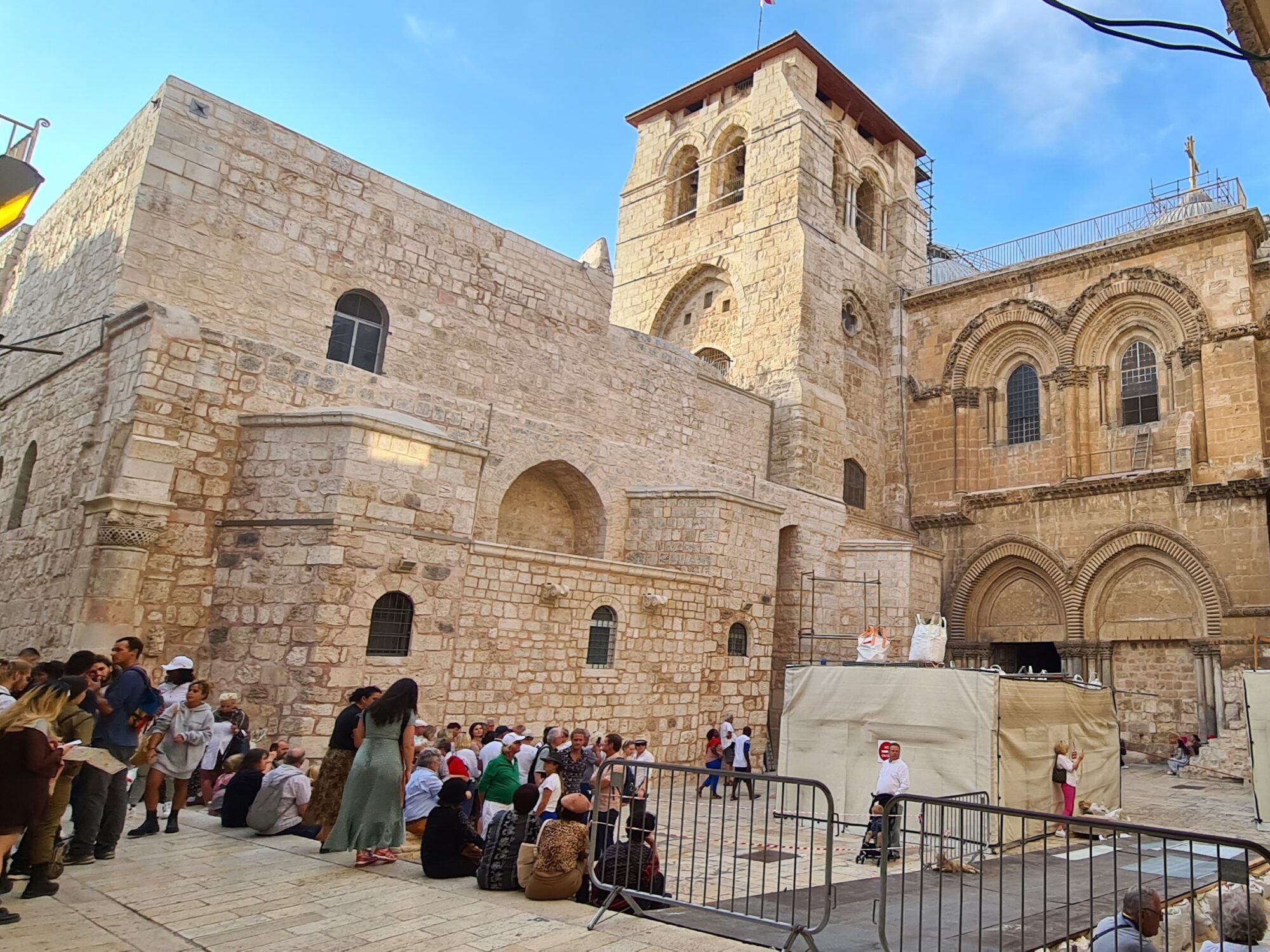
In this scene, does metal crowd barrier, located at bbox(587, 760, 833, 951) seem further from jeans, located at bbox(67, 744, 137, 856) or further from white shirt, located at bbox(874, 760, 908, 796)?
jeans, located at bbox(67, 744, 137, 856)

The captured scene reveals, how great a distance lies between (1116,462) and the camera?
59.5ft

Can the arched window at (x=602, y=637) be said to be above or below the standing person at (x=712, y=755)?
above

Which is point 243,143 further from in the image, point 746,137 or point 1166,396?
point 1166,396

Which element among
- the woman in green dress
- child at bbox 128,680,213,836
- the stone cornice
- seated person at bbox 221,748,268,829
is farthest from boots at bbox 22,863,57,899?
the stone cornice

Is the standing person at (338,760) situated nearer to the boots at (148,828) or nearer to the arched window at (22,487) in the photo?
the boots at (148,828)

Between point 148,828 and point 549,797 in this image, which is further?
point 148,828

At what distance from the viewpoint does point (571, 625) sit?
38.1 feet

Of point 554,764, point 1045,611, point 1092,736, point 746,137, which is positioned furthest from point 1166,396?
point 554,764

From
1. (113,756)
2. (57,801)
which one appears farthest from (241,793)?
(57,801)

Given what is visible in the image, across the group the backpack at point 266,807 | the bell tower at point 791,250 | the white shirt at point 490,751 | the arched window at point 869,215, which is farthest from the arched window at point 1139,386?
the backpack at point 266,807

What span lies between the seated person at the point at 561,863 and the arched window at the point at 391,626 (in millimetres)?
4868

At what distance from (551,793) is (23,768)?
10.00 feet

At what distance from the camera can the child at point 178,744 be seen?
Result: 6398 millimetres

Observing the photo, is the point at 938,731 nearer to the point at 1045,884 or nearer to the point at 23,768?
the point at 1045,884
